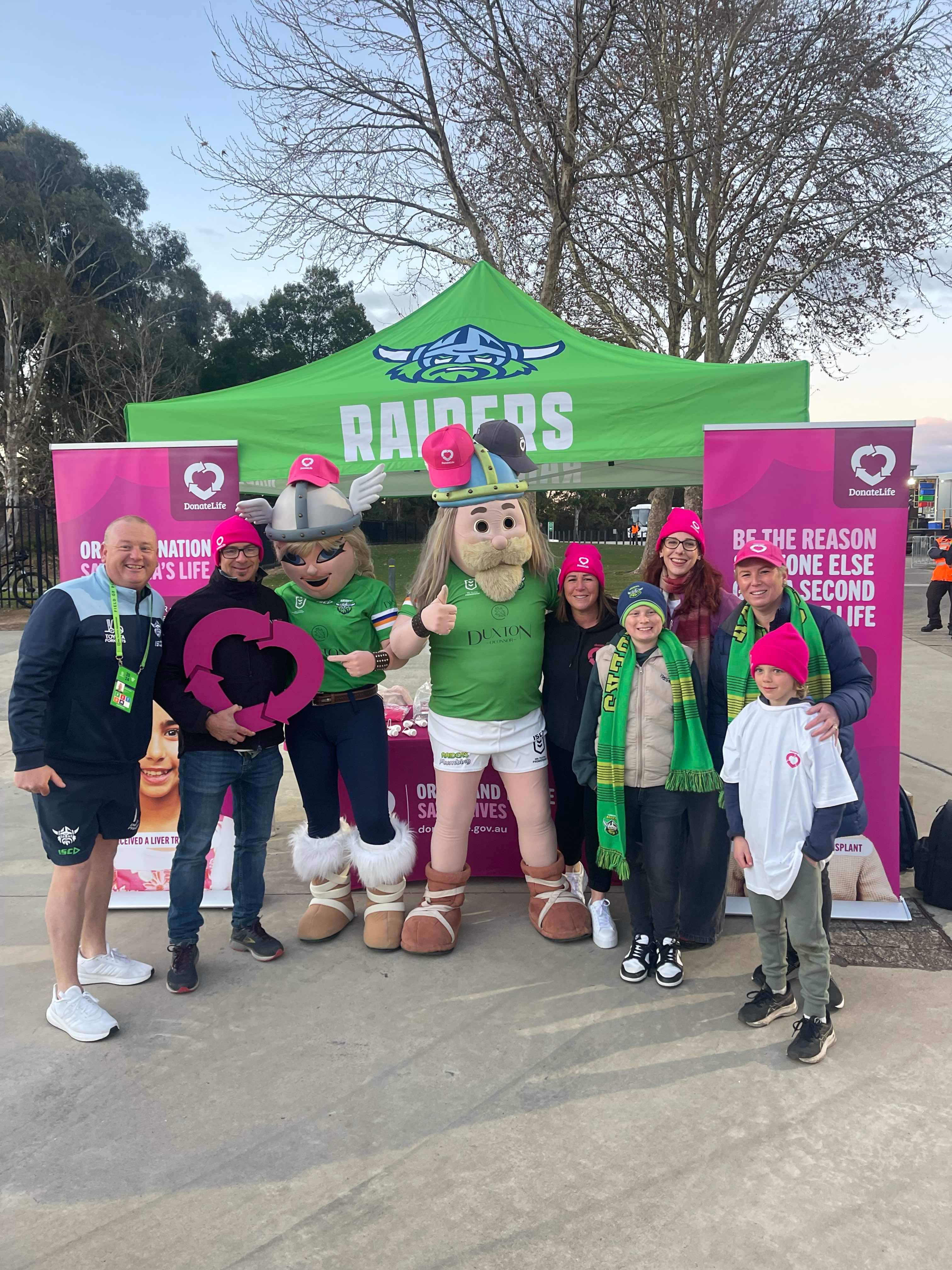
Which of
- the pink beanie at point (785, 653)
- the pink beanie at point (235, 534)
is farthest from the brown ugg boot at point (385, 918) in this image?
the pink beanie at point (785, 653)

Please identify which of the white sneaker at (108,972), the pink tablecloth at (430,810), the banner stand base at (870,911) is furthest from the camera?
the pink tablecloth at (430,810)

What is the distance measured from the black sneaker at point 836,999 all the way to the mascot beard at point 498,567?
1.81m

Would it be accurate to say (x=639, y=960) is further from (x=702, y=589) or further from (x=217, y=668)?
(x=217, y=668)

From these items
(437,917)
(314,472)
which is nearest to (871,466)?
(314,472)

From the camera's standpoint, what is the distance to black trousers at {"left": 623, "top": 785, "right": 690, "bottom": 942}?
10.0 feet

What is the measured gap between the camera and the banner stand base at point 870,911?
11.7 ft

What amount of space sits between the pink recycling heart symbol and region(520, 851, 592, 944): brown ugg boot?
1.23 metres

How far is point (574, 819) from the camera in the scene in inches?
144

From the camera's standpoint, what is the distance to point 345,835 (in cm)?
352

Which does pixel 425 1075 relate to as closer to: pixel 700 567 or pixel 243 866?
pixel 243 866

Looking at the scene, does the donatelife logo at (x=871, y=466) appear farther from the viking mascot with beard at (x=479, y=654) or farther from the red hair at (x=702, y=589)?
the viking mascot with beard at (x=479, y=654)

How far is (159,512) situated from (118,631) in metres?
1.09

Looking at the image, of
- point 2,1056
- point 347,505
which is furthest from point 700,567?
point 2,1056

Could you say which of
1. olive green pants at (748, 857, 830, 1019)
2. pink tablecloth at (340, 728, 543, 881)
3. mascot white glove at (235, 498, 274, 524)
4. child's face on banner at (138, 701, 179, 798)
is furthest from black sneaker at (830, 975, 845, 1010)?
child's face on banner at (138, 701, 179, 798)
